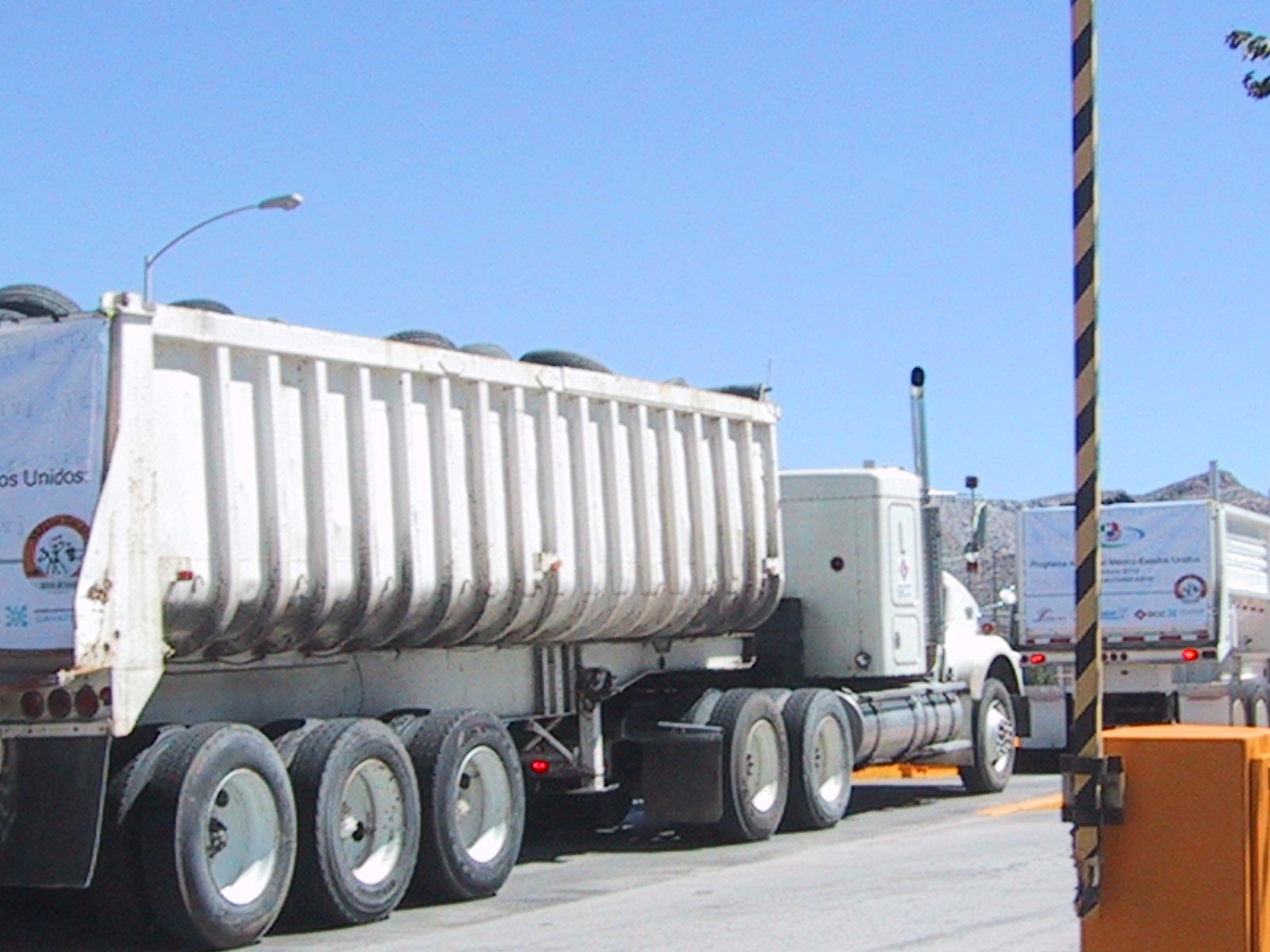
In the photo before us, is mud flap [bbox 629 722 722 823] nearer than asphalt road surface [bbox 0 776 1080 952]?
No

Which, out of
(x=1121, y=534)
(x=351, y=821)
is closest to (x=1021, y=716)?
(x=1121, y=534)

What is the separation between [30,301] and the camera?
38.7 ft

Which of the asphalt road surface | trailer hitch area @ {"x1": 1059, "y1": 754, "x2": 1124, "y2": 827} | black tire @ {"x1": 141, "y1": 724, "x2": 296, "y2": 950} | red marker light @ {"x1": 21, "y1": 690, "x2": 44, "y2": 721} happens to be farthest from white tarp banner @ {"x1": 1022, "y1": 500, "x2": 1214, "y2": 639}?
trailer hitch area @ {"x1": 1059, "y1": 754, "x2": 1124, "y2": 827}

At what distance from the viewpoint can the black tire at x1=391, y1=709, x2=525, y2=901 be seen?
12594 millimetres

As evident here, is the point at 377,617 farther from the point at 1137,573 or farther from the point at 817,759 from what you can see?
the point at 1137,573

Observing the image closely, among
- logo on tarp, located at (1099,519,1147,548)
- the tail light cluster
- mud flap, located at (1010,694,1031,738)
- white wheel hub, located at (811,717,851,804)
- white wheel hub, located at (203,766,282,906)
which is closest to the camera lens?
the tail light cluster

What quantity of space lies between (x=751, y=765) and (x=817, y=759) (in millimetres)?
941

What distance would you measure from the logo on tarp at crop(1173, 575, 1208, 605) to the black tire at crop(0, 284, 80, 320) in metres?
14.9

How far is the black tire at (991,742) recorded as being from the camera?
19766mm

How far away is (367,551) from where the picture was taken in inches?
481

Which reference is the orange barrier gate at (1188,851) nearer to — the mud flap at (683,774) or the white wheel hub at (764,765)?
the mud flap at (683,774)

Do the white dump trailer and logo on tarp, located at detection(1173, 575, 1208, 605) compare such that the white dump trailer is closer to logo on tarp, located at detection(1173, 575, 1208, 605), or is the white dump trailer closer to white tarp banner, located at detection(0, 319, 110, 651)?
white tarp banner, located at detection(0, 319, 110, 651)

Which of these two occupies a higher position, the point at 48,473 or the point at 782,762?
the point at 48,473

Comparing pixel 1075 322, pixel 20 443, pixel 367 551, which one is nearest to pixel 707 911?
pixel 367 551
